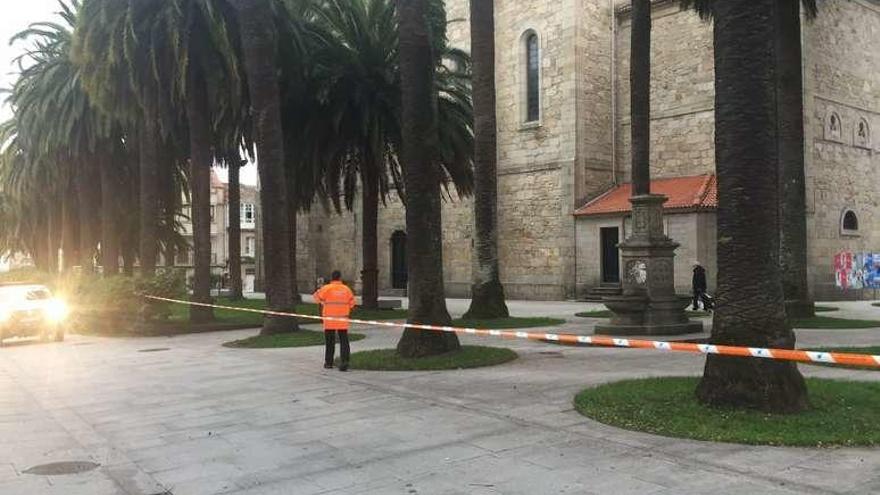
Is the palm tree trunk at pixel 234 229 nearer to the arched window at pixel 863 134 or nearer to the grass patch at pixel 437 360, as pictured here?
the grass patch at pixel 437 360

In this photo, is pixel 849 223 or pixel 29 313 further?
pixel 849 223

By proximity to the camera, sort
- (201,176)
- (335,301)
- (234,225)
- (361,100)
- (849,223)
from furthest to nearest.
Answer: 1. (234,225)
2. (849,223)
3. (361,100)
4. (201,176)
5. (335,301)

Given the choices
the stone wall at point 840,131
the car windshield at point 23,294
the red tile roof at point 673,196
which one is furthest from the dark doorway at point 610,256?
the car windshield at point 23,294

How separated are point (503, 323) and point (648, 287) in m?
4.03

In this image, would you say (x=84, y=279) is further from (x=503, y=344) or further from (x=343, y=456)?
(x=343, y=456)

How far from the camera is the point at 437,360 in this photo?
12.1 meters

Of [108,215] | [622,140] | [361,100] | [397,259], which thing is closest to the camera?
[361,100]

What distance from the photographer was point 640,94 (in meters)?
19.0

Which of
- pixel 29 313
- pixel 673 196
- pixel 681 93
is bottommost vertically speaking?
pixel 29 313

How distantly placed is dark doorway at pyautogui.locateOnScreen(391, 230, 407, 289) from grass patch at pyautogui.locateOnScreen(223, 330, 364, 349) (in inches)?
942

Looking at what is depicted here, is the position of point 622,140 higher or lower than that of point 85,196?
higher

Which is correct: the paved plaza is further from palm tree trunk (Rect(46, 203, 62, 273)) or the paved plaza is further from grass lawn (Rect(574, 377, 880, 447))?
palm tree trunk (Rect(46, 203, 62, 273))

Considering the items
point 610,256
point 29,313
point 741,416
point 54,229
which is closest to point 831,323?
point 741,416

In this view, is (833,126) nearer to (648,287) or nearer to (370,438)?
(648,287)
